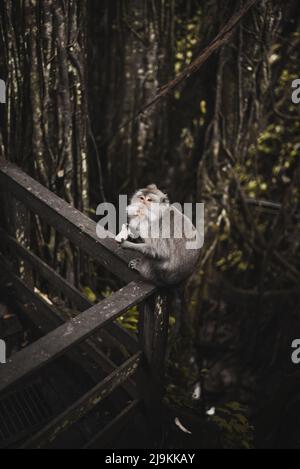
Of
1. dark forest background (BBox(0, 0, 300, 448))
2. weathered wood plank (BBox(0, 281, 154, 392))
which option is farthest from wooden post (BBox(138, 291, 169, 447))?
dark forest background (BBox(0, 0, 300, 448))

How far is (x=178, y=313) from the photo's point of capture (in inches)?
148

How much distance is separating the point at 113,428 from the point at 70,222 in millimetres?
1155

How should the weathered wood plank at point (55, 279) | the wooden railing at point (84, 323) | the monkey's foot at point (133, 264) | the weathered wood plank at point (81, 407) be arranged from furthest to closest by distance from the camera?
1. the weathered wood plank at point (55, 279)
2. the monkey's foot at point (133, 264)
3. the weathered wood plank at point (81, 407)
4. the wooden railing at point (84, 323)

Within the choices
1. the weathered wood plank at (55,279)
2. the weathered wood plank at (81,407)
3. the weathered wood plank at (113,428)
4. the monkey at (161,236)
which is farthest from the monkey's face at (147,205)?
the weathered wood plank at (113,428)

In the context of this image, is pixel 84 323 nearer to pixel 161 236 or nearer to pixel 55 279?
pixel 161 236

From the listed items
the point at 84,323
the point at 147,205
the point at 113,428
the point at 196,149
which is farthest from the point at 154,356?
the point at 196,149

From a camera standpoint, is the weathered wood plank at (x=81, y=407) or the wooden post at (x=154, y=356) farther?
the wooden post at (x=154, y=356)

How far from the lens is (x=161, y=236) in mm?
2543

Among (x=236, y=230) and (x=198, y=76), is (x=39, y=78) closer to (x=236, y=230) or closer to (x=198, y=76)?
(x=198, y=76)

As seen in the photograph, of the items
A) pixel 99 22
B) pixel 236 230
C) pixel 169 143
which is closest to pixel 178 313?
pixel 236 230

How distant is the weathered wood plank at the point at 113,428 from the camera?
7.76 ft

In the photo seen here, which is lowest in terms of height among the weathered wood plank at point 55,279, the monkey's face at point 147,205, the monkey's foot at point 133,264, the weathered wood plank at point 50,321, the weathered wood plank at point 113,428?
the weathered wood plank at point 113,428

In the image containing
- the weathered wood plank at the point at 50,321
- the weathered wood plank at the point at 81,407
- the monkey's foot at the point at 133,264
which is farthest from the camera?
the weathered wood plank at the point at 50,321

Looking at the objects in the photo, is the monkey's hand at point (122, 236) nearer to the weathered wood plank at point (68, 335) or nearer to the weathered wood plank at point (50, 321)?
the weathered wood plank at point (68, 335)
